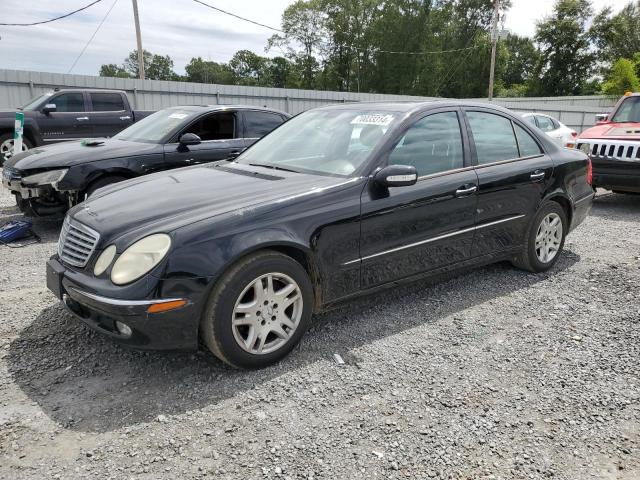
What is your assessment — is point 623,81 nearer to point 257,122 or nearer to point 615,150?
point 615,150

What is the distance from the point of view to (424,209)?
146 inches

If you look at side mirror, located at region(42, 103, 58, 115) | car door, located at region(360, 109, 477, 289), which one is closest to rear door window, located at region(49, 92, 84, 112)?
side mirror, located at region(42, 103, 58, 115)

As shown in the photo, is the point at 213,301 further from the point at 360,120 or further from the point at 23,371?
the point at 360,120

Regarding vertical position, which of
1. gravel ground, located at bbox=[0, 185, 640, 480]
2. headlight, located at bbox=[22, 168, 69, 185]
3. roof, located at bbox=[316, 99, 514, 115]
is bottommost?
gravel ground, located at bbox=[0, 185, 640, 480]

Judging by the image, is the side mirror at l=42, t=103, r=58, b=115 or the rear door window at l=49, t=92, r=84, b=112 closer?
the side mirror at l=42, t=103, r=58, b=115

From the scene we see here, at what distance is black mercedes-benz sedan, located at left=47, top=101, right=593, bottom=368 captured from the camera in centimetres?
277

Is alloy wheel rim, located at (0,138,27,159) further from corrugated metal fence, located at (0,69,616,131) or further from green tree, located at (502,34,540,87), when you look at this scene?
green tree, located at (502,34,540,87)

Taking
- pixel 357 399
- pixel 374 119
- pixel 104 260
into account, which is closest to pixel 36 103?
pixel 374 119

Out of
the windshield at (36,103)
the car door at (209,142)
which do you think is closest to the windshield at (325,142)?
the car door at (209,142)

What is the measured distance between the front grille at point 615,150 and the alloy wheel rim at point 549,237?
392cm

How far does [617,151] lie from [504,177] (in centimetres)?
484

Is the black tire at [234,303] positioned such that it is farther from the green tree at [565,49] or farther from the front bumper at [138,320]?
the green tree at [565,49]

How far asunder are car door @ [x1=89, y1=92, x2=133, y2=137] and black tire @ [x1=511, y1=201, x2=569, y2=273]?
10.5m

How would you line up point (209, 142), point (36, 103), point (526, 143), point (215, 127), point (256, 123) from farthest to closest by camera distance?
1. point (36, 103)
2. point (256, 123)
3. point (215, 127)
4. point (209, 142)
5. point (526, 143)
